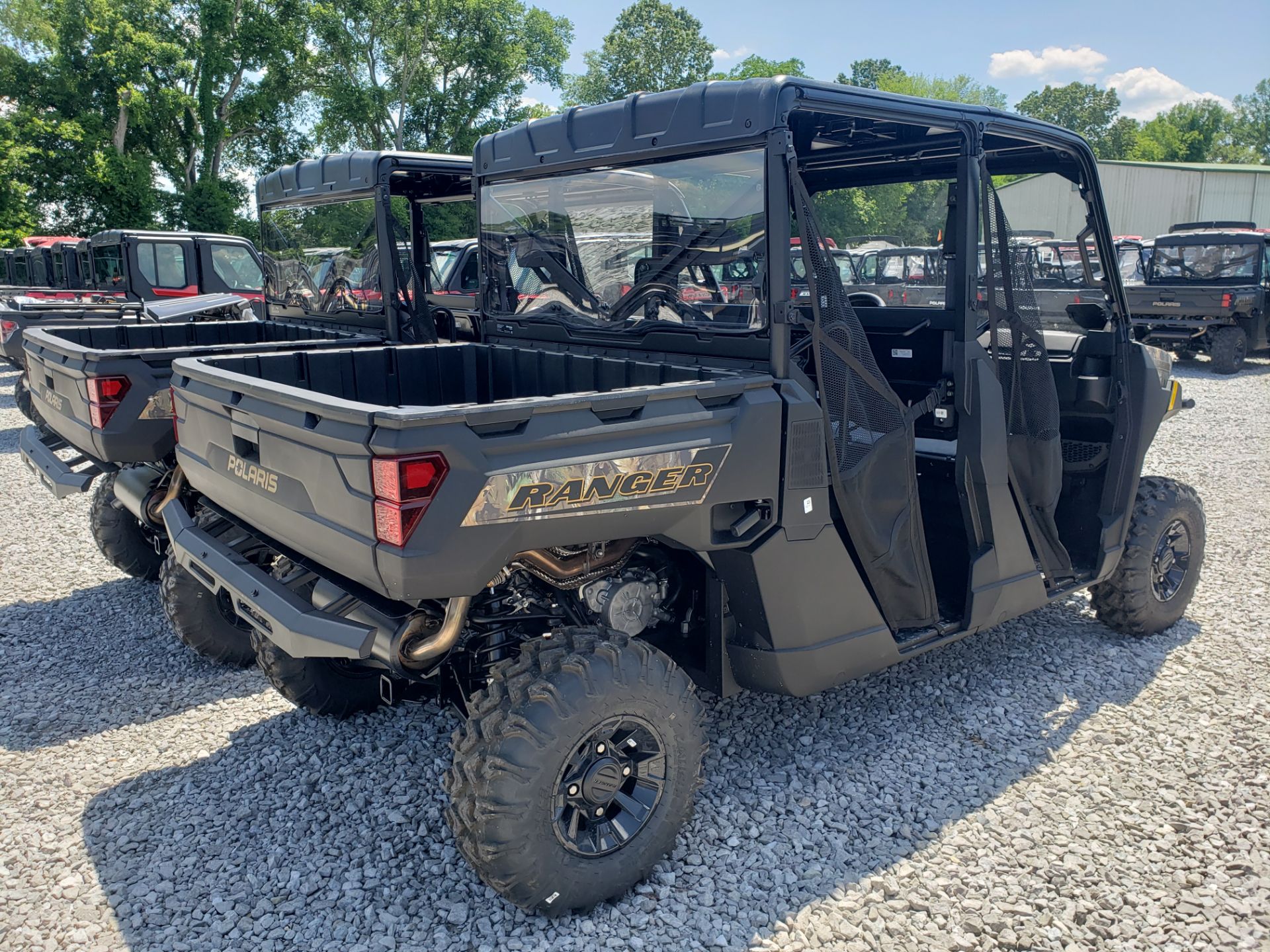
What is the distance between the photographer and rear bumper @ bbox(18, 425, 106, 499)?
4.48 m

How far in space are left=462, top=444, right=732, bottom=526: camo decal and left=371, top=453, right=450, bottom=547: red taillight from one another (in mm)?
118

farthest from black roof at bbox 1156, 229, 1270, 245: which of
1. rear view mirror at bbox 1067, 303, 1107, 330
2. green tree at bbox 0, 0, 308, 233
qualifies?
green tree at bbox 0, 0, 308, 233

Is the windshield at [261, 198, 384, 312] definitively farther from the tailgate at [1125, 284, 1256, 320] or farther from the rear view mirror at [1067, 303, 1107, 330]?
the tailgate at [1125, 284, 1256, 320]

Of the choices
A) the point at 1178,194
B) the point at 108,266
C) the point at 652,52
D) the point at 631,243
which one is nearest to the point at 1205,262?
the point at 631,243

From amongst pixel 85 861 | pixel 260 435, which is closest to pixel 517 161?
pixel 260 435

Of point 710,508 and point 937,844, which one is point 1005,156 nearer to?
point 710,508

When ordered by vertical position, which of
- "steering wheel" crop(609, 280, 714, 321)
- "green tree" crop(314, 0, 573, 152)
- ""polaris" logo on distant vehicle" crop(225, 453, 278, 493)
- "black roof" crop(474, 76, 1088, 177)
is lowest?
""polaris" logo on distant vehicle" crop(225, 453, 278, 493)

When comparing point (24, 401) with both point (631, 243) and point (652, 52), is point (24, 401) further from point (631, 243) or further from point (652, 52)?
point (652, 52)

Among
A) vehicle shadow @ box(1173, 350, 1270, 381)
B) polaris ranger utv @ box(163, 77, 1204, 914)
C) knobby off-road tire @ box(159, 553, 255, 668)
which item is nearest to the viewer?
polaris ranger utv @ box(163, 77, 1204, 914)

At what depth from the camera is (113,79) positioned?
2620 cm

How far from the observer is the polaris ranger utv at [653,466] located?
2568mm

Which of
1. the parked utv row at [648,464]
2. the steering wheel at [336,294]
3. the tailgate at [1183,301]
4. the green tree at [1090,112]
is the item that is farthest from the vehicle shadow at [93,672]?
the green tree at [1090,112]

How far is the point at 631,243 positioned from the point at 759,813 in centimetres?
206

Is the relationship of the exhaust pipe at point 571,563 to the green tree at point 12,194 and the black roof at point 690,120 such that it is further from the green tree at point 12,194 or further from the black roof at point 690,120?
the green tree at point 12,194
